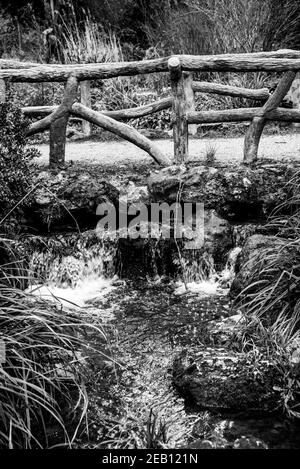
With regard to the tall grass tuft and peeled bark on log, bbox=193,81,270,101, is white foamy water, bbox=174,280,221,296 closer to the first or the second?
the tall grass tuft

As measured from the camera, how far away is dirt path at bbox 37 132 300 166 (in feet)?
26.5

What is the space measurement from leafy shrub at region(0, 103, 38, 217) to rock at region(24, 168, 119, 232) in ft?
1.59

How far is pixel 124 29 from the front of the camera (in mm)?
13797

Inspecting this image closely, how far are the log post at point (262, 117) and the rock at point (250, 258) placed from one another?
6.32 feet

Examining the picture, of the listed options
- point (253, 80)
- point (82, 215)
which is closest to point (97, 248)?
point (82, 215)

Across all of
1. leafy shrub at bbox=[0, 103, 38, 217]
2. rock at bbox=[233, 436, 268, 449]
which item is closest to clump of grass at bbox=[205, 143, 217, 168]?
leafy shrub at bbox=[0, 103, 38, 217]

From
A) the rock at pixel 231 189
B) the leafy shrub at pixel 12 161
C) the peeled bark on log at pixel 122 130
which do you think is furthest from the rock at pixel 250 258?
the peeled bark on log at pixel 122 130

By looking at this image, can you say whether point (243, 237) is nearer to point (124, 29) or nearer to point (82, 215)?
point (82, 215)

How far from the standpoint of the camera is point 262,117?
23.6ft

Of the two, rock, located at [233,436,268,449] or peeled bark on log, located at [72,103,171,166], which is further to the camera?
peeled bark on log, located at [72,103,171,166]

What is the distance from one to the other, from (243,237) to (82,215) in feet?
5.58

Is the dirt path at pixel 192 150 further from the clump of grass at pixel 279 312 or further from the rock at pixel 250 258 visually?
the clump of grass at pixel 279 312

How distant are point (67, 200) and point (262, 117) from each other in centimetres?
245

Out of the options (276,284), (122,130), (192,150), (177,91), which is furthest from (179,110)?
(276,284)
